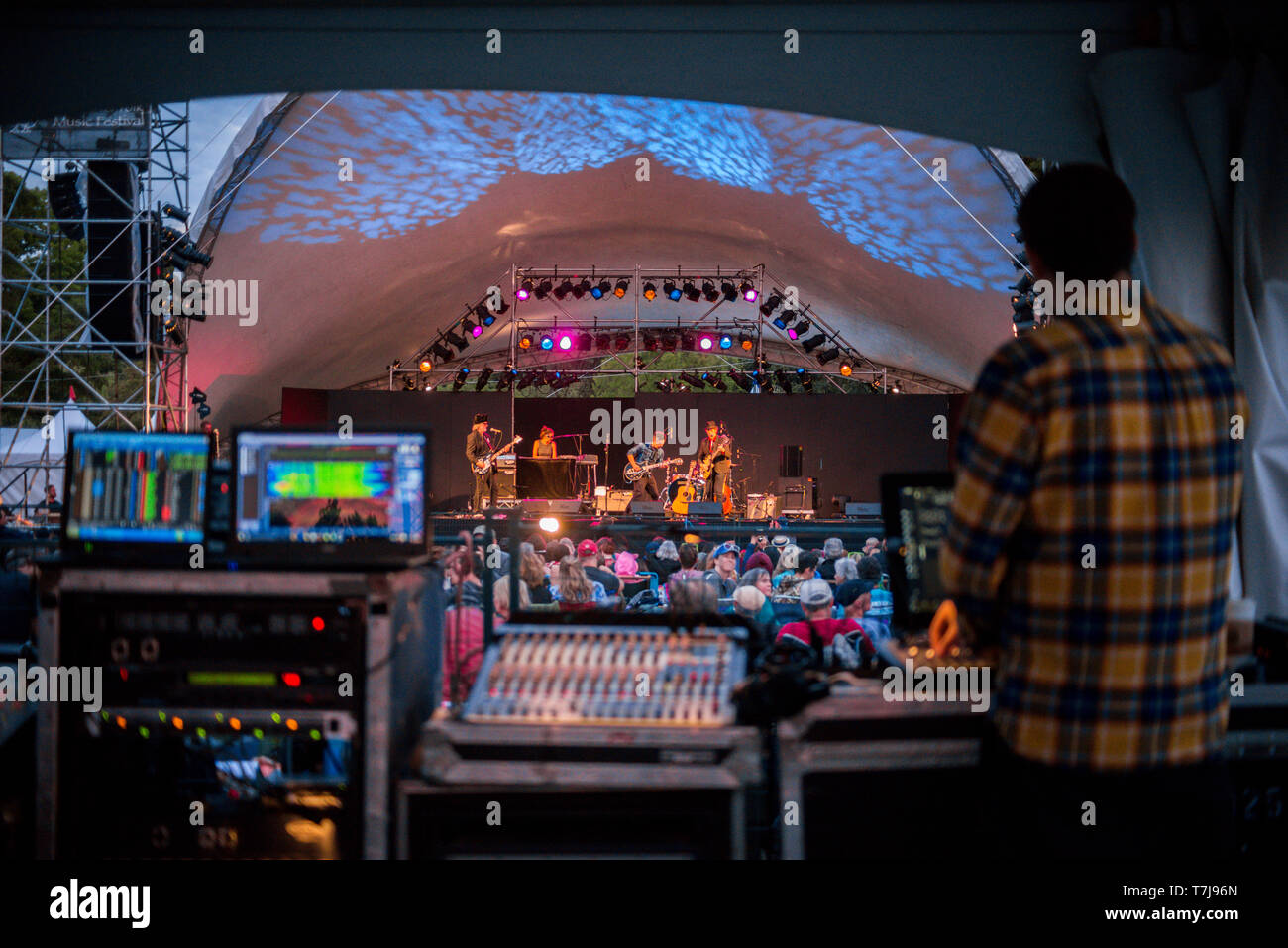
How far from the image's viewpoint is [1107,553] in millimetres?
1520

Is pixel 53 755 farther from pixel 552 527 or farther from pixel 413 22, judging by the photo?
pixel 413 22

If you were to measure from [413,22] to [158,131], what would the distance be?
29.4 feet

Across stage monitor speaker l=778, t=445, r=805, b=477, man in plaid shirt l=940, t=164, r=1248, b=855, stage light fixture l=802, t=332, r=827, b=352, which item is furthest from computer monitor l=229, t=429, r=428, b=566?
stage light fixture l=802, t=332, r=827, b=352

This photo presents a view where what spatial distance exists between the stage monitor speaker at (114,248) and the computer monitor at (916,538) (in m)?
9.60

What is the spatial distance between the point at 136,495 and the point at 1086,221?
2.18m

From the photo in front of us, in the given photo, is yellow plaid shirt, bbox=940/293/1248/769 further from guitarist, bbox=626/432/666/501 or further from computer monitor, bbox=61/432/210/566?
guitarist, bbox=626/432/666/501

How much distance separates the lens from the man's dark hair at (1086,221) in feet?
5.20

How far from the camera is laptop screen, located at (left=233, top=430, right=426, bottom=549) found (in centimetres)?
212

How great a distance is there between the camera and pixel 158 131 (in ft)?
33.9

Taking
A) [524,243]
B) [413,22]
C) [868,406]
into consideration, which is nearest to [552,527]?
[413,22]
